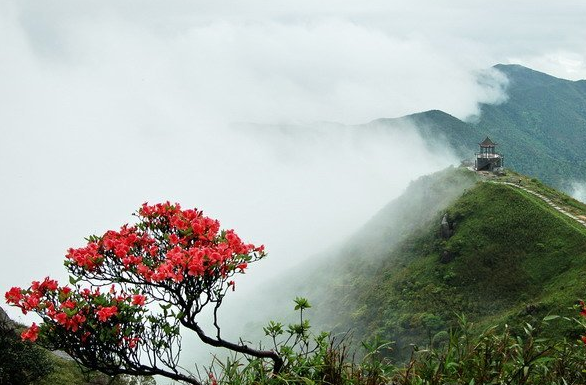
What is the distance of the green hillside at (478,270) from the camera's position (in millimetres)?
55875

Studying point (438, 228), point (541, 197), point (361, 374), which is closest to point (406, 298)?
point (438, 228)

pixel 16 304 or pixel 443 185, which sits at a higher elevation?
pixel 443 185

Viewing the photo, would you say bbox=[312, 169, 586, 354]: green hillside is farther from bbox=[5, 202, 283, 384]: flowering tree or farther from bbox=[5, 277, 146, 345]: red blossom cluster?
bbox=[5, 277, 146, 345]: red blossom cluster

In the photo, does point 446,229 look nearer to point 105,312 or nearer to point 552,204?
point 552,204

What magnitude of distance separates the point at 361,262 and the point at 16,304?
3925 inches

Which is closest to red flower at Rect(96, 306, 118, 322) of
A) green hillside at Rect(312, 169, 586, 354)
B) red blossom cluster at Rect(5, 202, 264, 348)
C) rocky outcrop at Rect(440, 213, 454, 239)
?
red blossom cluster at Rect(5, 202, 264, 348)

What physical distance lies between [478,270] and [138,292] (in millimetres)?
65713

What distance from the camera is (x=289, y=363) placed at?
29.4ft

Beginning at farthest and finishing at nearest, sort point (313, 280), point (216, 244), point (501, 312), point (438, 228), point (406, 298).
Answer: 1. point (313, 280)
2. point (438, 228)
3. point (406, 298)
4. point (501, 312)
5. point (216, 244)

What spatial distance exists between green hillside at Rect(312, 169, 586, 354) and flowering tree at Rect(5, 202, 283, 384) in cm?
4370

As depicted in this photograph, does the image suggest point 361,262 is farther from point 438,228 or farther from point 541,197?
point 541,197

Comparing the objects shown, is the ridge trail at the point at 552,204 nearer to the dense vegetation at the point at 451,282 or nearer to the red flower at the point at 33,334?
the dense vegetation at the point at 451,282

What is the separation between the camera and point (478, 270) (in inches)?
2616

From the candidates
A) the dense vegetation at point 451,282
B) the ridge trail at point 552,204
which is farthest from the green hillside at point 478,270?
the ridge trail at point 552,204
